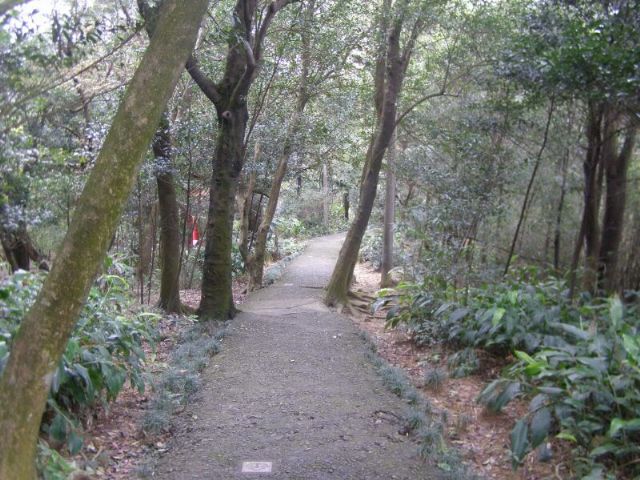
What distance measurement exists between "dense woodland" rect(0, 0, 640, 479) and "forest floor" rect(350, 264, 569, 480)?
0.23 m

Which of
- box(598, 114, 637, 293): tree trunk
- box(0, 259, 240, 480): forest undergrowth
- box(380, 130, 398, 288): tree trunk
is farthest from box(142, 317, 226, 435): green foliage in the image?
box(380, 130, 398, 288): tree trunk

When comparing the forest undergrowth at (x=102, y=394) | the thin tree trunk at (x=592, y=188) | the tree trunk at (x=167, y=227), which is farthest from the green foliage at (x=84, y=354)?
the thin tree trunk at (x=592, y=188)

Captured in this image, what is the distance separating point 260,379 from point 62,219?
7243 mm

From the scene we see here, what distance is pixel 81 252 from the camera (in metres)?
3.35

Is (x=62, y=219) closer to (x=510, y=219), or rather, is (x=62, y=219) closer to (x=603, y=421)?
(x=510, y=219)

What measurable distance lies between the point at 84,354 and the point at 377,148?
989cm

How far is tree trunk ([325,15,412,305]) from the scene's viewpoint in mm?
13523

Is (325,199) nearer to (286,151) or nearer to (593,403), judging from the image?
(286,151)

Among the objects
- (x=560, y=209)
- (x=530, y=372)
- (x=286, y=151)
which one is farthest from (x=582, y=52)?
(x=286, y=151)

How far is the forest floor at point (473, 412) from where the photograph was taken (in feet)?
17.1

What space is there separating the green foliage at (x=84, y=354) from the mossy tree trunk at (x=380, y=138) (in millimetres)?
8193

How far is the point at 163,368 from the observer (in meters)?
7.48

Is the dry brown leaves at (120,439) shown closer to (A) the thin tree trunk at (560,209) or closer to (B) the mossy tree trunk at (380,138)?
(A) the thin tree trunk at (560,209)

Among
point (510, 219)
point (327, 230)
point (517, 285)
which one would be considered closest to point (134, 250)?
point (510, 219)
